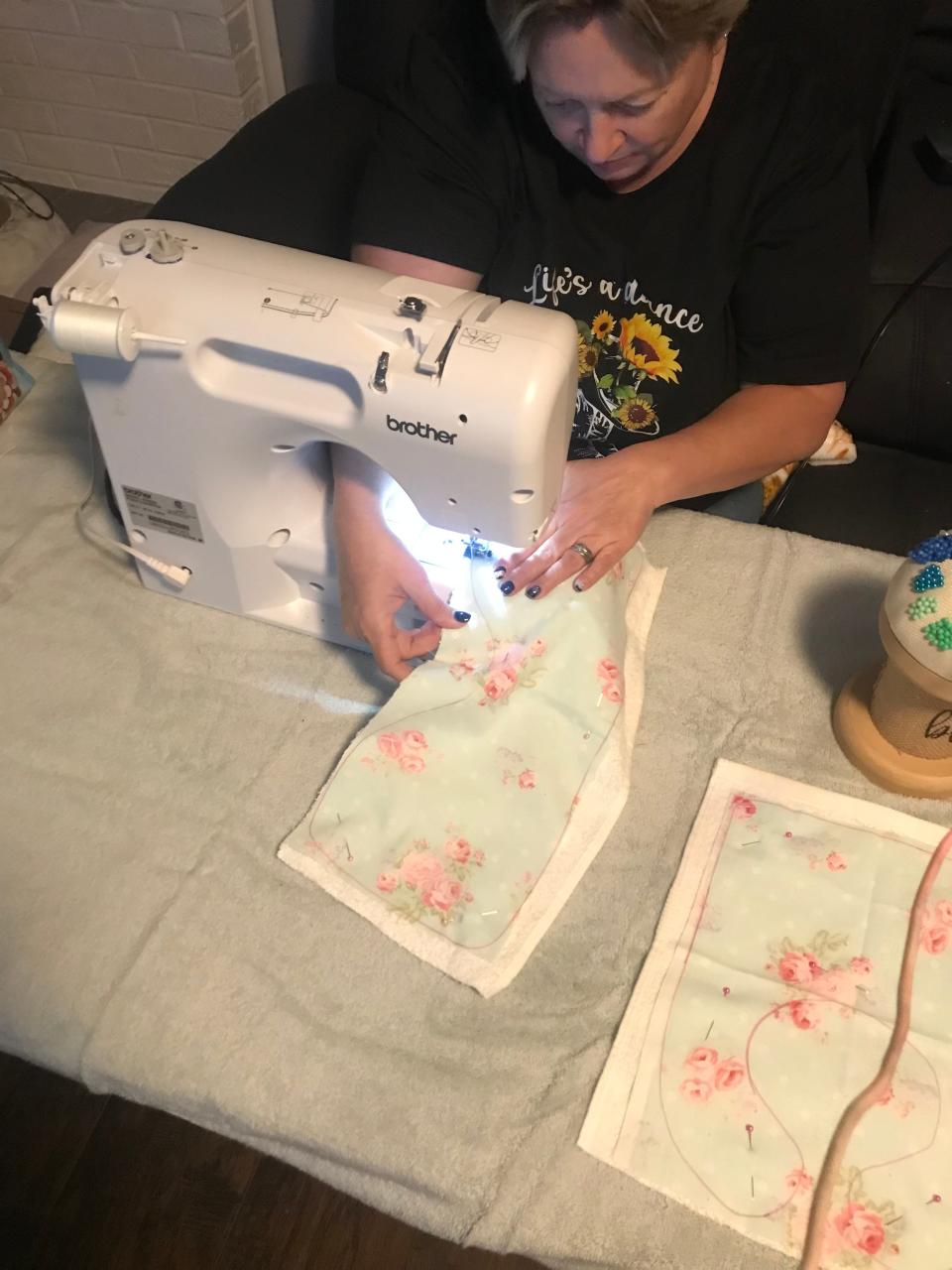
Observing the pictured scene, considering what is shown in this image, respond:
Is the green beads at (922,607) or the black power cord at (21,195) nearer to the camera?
the green beads at (922,607)

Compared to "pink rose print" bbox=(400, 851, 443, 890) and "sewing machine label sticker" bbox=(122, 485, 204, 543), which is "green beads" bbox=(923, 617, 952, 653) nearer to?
"pink rose print" bbox=(400, 851, 443, 890)

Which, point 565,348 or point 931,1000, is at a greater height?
point 565,348

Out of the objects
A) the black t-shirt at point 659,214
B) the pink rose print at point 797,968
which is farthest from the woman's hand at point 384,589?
the pink rose print at point 797,968

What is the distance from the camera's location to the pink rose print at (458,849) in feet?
2.46

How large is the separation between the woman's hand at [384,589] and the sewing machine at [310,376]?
0.06 ft

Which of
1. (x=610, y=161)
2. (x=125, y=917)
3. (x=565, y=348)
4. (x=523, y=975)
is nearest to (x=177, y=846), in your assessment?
(x=125, y=917)

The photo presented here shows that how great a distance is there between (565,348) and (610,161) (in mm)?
195

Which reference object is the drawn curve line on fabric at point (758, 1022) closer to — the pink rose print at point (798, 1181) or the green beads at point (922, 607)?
the pink rose print at point (798, 1181)

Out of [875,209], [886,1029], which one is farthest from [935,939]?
[875,209]

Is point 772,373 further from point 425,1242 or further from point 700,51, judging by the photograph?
point 425,1242

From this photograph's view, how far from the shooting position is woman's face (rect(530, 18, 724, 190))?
620 millimetres

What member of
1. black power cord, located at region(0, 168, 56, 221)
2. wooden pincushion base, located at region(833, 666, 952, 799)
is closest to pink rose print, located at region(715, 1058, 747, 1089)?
wooden pincushion base, located at region(833, 666, 952, 799)

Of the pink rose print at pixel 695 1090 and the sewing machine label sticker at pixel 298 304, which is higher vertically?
the sewing machine label sticker at pixel 298 304

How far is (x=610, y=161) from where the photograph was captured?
2.38 ft
